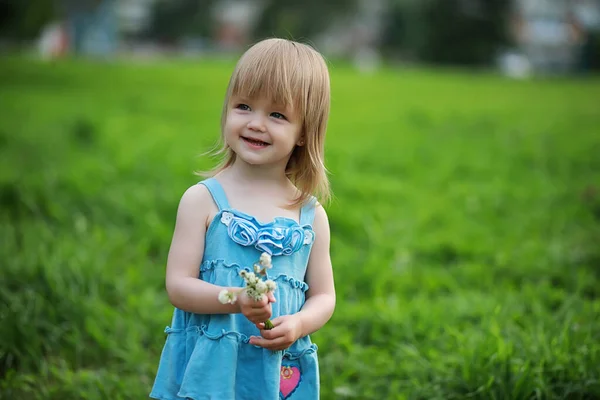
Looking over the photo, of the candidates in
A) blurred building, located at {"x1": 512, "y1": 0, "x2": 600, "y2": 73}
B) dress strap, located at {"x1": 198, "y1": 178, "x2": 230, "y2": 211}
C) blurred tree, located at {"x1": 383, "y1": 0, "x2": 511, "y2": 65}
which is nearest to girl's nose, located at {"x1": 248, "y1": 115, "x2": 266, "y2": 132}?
dress strap, located at {"x1": 198, "y1": 178, "x2": 230, "y2": 211}

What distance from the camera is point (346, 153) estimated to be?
8109mm

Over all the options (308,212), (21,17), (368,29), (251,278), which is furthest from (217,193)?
(368,29)

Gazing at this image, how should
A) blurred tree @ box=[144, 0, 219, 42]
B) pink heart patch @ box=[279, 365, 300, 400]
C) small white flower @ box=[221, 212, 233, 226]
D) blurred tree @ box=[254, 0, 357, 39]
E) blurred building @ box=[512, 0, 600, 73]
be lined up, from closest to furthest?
small white flower @ box=[221, 212, 233, 226] → pink heart patch @ box=[279, 365, 300, 400] → blurred building @ box=[512, 0, 600, 73] → blurred tree @ box=[254, 0, 357, 39] → blurred tree @ box=[144, 0, 219, 42]

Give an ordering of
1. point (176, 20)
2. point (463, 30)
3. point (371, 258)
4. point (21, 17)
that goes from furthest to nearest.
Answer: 1. point (176, 20)
2. point (463, 30)
3. point (21, 17)
4. point (371, 258)

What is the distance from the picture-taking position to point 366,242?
4.93 metres

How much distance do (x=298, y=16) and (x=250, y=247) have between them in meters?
51.7

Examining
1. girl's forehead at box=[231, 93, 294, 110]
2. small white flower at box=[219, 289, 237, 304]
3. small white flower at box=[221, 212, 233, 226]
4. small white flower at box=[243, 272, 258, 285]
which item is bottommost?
small white flower at box=[219, 289, 237, 304]

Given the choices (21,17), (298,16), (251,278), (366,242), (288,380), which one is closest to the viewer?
(251,278)

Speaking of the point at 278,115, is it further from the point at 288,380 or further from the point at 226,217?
the point at 288,380

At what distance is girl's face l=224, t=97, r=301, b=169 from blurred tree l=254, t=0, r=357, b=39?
49582 millimetres

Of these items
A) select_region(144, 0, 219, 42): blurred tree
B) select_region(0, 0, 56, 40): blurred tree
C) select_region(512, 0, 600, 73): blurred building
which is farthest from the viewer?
select_region(144, 0, 219, 42): blurred tree

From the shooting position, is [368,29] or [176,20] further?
[176,20]

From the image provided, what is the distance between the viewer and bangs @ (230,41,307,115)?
2031 mm

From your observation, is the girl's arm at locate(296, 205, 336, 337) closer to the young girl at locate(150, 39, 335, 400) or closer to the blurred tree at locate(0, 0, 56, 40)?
the young girl at locate(150, 39, 335, 400)
